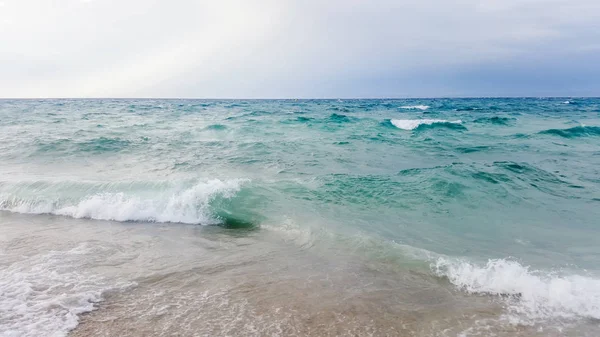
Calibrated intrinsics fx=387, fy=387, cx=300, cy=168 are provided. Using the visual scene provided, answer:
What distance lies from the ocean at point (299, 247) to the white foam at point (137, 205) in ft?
0.14

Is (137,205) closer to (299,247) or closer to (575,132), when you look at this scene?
(299,247)

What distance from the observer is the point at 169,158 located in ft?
46.4

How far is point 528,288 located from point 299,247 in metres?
3.27

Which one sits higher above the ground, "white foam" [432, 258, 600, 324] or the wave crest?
the wave crest

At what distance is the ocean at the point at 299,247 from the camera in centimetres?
420

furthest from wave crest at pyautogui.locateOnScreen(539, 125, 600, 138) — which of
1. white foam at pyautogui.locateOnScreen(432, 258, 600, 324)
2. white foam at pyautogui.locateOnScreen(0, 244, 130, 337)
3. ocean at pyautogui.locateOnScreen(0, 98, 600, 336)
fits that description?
white foam at pyautogui.locateOnScreen(0, 244, 130, 337)

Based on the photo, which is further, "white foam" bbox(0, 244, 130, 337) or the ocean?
the ocean

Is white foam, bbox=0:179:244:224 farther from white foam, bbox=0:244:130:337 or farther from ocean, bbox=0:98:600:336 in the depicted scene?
white foam, bbox=0:244:130:337

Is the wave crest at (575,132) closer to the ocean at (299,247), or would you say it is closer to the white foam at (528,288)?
the ocean at (299,247)

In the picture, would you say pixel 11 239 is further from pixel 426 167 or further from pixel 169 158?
pixel 426 167

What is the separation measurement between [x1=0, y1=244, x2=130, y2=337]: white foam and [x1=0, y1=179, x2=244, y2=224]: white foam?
7.06 ft

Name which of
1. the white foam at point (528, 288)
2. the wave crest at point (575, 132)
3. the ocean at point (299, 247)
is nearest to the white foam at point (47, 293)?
the ocean at point (299, 247)

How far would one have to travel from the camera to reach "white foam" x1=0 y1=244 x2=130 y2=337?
3914 millimetres

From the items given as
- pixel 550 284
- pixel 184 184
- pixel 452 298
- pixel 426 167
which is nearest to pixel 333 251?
pixel 452 298
